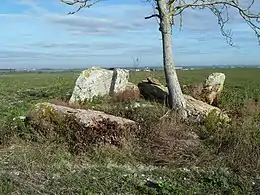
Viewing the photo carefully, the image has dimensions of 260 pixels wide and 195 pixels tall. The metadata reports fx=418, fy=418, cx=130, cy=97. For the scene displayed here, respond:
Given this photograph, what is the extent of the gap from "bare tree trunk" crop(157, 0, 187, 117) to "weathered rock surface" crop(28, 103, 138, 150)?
10.6ft

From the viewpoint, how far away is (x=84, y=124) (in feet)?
30.9

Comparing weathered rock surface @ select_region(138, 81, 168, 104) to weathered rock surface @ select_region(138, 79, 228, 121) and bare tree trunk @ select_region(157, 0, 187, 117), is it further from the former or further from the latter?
bare tree trunk @ select_region(157, 0, 187, 117)

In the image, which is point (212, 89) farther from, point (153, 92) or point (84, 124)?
point (84, 124)

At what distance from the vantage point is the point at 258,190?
23.3 feet

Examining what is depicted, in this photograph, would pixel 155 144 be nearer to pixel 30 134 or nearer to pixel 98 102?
pixel 30 134

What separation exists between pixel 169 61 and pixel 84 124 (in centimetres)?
437

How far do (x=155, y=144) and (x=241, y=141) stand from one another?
1.79 m

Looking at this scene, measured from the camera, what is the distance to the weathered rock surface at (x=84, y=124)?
9.12m

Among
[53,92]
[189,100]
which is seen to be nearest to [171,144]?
[189,100]

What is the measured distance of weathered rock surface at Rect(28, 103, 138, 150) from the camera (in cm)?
912

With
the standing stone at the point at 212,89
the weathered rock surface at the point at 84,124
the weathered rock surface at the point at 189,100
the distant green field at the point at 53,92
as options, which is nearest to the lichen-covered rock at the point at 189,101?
the weathered rock surface at the point at 189,100

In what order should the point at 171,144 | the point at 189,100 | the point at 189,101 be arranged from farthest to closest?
the point at 189,100, the point at 189,101, the point at 171,144

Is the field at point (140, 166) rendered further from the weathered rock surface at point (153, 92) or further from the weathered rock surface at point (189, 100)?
the weathered rock surface at point (153, 92)

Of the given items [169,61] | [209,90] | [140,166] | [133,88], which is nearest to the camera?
[140,166]
